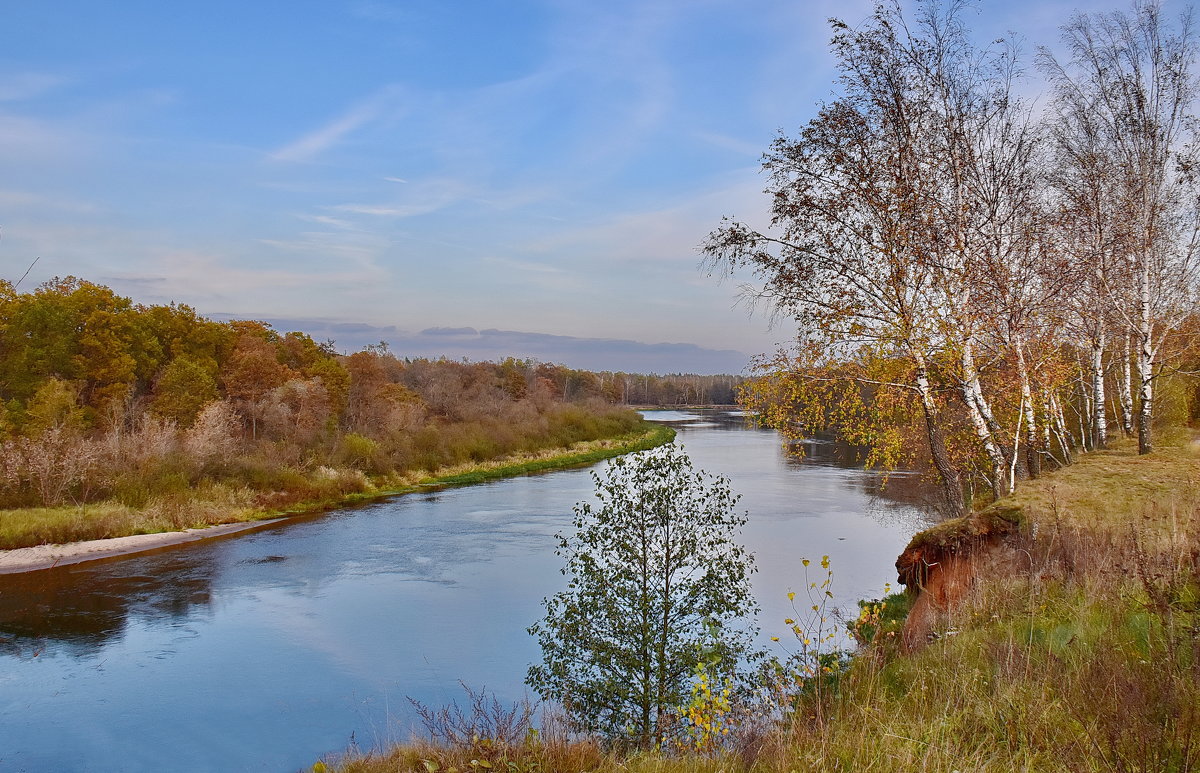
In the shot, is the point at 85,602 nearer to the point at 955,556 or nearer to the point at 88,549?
the point at 88,549

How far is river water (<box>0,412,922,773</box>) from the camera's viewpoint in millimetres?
11117

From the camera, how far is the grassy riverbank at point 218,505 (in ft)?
75.2

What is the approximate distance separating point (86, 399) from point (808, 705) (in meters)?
39.2

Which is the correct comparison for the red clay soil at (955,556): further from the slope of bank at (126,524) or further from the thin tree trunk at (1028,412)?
the slope of bank at (126,524)

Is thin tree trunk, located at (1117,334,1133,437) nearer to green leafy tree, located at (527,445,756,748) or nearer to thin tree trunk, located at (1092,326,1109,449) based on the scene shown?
thin tree trunk, located at (1092,326,1109,449)

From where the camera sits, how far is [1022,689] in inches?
167

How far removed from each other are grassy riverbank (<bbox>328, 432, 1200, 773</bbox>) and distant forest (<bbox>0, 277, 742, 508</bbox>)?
23119mm

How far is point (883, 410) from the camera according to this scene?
11734mm

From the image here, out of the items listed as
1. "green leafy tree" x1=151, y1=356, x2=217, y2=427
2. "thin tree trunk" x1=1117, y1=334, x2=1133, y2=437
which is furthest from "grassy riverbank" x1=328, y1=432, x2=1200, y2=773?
"green leafy tree" x1=151, y1=356, x2=217, y2=427

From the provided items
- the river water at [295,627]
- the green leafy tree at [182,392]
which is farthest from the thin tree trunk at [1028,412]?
the green leafy tree at [182,392]

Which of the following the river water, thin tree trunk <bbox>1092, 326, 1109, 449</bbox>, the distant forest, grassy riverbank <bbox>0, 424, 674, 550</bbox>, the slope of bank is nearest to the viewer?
the river water

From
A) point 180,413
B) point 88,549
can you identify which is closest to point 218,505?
point 88,549

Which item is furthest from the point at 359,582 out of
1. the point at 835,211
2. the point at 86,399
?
the point at 86,399

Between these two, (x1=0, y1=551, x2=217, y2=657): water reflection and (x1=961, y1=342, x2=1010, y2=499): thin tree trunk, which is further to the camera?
(x1=0, y1=551, x2=217, y2=657): water reflection
